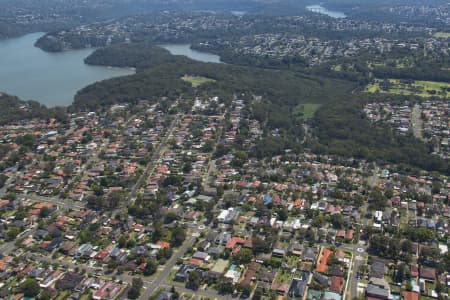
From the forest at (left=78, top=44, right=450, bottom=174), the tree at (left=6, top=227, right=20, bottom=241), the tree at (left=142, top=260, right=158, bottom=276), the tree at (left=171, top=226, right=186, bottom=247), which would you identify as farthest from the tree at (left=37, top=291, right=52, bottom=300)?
the forest at (left=78, top=44, right=450, bottom=174)

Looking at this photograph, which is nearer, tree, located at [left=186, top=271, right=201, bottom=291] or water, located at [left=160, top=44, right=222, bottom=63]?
tree, located at [left=186, top=271, right=201, bottom=291]

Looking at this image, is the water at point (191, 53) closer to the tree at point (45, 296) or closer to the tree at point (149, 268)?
the tree at point (149, 268)

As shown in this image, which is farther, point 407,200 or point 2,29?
point 2,29

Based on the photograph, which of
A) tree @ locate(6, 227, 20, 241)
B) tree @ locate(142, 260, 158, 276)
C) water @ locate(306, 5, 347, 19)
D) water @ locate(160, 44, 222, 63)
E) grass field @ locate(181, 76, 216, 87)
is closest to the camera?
tree @ locate(142, 260, 158, 276)

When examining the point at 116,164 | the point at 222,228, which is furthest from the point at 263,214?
the point at 116,164

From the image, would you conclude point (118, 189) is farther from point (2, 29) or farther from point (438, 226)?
point (2, 29)

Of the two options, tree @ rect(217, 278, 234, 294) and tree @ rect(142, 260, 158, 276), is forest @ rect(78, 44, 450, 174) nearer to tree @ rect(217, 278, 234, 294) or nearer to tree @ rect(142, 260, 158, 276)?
tree @ rect(142, 260, 158, 276)
